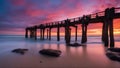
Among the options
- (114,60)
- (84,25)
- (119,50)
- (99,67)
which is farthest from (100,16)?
(99,67)

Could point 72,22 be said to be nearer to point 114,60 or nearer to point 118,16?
point 118,16

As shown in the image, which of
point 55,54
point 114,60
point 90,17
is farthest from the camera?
point 90,17

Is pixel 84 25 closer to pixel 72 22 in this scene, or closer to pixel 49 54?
pixel 72 22

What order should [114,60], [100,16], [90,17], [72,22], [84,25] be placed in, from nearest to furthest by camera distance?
[114,60], [100,16], [90,17], [84,25], [72,22]

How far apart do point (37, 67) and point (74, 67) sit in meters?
2.20

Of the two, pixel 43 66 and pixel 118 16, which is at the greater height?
pixel 118 16

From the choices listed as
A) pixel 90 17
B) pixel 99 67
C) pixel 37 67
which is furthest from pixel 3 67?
pixel 90 17

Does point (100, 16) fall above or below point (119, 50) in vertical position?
above

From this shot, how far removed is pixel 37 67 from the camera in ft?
22.5

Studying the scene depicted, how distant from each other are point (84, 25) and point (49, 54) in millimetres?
10744

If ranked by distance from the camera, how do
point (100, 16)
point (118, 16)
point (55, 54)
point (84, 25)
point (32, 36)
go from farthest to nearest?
Result: point (32, 36)
point (84, 25)
point (100, 16)
point (118, 16)
point (55, 54)

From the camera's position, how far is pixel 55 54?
944 centimetres

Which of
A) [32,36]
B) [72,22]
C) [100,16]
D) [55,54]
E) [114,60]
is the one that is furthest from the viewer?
[32,36]

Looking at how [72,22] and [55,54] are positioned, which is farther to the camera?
[72,22]
